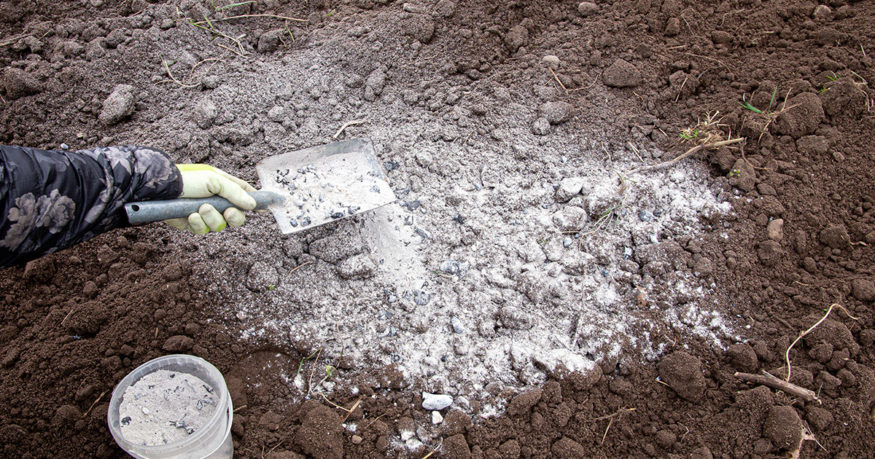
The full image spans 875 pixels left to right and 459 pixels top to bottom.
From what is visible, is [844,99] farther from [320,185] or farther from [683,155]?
[320,185]

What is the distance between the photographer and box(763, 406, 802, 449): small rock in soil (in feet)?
6.44

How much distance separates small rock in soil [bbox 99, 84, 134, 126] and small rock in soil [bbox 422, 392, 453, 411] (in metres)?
2.31

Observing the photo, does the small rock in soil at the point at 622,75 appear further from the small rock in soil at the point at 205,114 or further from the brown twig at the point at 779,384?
the small rock in soil at the point at 205,114

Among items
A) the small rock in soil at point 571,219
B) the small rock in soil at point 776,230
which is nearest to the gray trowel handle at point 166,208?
the small rock in soil at point 571,219

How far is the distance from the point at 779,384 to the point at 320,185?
2.26 m

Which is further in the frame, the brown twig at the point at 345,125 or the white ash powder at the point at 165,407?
the brown twig at the point at 345,125

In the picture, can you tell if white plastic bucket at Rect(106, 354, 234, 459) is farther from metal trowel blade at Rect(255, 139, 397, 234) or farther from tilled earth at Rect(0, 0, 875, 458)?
metal trowel blade at Rect(255, 139, 397, 234)

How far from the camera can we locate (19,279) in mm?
2328

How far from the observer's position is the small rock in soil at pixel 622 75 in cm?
297

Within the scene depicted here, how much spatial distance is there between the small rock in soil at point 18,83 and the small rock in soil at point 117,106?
39cm

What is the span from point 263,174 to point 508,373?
1525 mm

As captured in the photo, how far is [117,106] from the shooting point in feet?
9.09

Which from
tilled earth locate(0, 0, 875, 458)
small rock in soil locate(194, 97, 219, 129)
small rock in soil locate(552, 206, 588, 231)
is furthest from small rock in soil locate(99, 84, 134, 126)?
small rock in soil locate(552, 206, 588, 231)

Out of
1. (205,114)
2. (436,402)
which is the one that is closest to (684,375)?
(436,402)
